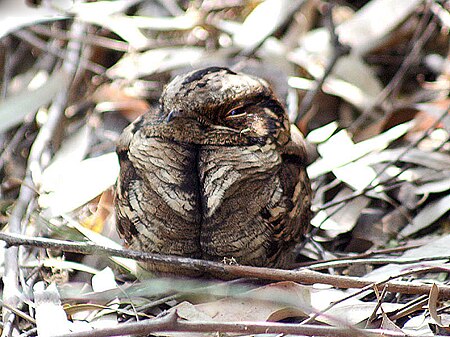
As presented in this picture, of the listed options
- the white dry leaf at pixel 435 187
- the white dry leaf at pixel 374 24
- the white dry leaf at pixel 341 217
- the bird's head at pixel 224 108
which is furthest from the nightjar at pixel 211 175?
the white dry leaf at pixel 374 24

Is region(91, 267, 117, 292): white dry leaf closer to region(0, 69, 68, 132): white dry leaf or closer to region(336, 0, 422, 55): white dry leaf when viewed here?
region(0, 69, 68, 132): white dry leaf

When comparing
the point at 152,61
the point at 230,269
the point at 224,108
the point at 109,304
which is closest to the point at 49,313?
the point at 109,304

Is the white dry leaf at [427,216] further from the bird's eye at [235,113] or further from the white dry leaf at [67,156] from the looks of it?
the white dry leaf at [67,156]

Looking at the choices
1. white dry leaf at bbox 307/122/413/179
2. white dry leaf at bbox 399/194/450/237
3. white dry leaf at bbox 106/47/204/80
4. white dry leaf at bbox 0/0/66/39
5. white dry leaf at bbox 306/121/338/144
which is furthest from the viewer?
white dry leaf at bbox 106/47/204/80

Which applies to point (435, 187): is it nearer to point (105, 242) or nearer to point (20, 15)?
point (105, 242)

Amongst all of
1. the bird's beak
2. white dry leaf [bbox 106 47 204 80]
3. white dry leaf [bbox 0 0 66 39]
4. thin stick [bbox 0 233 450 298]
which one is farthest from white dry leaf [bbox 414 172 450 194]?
white dry leaf [bbox 0 0 66 39]

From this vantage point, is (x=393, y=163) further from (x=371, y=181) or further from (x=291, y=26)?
(x=291, y=26)
